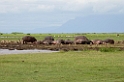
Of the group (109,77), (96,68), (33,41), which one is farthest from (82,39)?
(109,77)

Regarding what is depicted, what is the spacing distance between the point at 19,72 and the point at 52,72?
212 cm

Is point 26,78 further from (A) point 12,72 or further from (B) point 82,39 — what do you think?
(B) point 82,39

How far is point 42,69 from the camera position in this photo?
2336cm

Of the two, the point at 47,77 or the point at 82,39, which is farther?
the point at 82,39

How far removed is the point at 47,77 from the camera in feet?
64.7

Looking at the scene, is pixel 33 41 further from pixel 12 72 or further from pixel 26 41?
pixel 12 72

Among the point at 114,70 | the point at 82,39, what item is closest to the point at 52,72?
the point at 114,70

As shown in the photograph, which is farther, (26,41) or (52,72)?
(26,41)

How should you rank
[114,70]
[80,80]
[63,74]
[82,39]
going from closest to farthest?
[80,80] → [63,74] → [114,70] → [82,39]

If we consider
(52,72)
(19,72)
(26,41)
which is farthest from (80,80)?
(26,41)

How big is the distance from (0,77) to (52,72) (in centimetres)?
364

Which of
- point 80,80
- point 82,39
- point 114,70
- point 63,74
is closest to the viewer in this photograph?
point 80,80

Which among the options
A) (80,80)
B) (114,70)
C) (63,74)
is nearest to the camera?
(80,80)

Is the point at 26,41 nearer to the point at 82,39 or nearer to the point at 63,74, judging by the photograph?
the point at 82,39
